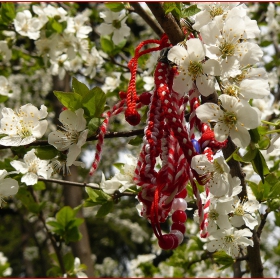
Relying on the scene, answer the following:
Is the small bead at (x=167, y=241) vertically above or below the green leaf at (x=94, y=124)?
below

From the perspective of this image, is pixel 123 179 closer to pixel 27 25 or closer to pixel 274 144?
pixel 274 144

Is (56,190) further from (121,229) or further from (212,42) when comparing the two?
(212,42)

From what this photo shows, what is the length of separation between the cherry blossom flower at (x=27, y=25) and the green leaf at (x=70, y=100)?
99 cm

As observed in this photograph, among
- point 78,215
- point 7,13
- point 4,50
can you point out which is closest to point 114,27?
point 7,13

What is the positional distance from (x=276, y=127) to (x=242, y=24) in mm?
214

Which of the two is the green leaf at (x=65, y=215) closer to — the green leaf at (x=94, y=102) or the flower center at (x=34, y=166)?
the flower center at (x=34, y=166)

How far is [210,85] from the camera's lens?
31.6 inches

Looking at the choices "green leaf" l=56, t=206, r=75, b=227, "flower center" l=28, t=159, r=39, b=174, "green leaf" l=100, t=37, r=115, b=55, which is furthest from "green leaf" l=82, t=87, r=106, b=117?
"green leaf" l=100, t=37, r=115, b=55

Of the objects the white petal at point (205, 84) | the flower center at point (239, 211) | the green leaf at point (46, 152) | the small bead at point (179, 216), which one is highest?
the white petal at point (205, 84)

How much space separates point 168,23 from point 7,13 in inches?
43.4

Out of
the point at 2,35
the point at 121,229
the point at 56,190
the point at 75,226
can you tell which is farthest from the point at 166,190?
the point at 121,229

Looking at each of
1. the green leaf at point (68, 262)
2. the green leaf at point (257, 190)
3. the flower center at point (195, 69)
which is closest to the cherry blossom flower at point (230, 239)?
the green leaf at point (257, 190)

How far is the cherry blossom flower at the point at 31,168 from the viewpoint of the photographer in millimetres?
1135

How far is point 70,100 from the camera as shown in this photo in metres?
0.87
